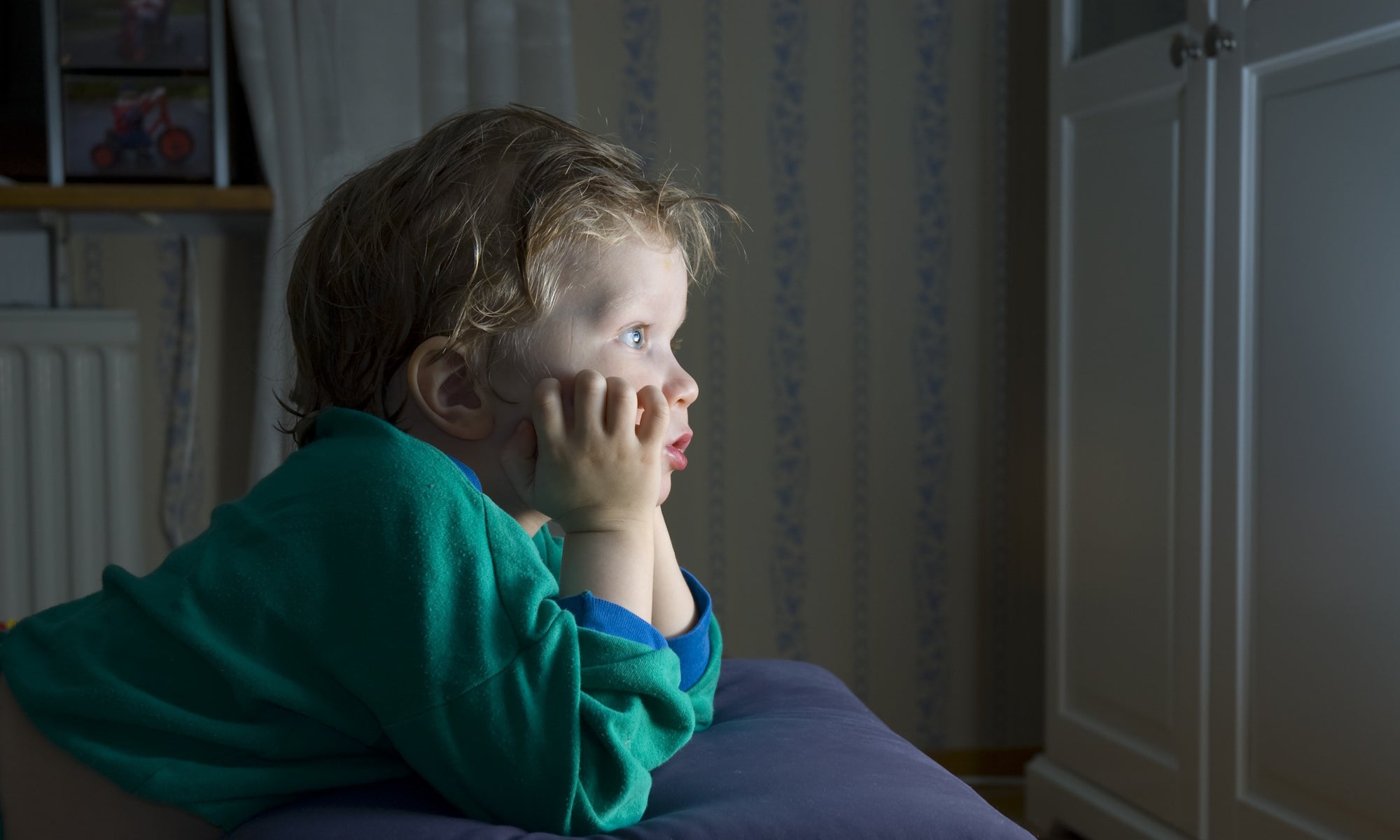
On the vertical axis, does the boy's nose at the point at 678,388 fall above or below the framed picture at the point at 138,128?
below

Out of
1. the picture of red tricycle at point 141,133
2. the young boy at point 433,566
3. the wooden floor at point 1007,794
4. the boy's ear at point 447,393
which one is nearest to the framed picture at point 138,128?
the picture of red tricycle at point 141,133

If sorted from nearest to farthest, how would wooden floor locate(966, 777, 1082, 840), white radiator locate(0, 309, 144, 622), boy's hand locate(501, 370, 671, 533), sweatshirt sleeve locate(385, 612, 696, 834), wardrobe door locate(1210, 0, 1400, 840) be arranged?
sweatshirt sleeve locate(385, 612, 696, 834), boy's hand locate(501, 370, 671, 533), wardrobe door locate(1210, 0, 1400, 840), white radiator locate(0, 309, 144, 622), wooden floor locate(966, 777, 1082, 840)

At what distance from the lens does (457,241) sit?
78 cm

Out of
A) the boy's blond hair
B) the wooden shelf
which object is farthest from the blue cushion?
the wooden shelf

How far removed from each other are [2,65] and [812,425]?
1486 millimetres

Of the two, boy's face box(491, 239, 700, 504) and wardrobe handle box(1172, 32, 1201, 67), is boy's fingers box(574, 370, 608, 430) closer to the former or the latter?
boy's face box(491, 239, 700, 504)

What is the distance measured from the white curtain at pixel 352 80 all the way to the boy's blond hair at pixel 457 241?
40.2 inches

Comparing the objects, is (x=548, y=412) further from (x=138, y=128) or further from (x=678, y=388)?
(x=138, y=128)

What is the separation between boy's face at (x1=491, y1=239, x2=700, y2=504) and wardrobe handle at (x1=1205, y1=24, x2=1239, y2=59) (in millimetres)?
1000

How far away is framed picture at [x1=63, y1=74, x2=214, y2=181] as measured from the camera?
1.86 m

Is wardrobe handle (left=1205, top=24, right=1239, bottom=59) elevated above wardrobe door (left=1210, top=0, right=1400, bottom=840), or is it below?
above

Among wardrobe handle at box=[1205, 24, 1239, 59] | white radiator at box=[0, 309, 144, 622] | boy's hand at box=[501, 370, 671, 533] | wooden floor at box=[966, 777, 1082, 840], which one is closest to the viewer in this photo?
boy's hand at box=[501, 370, 671, 533]

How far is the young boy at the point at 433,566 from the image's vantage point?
0.65 m

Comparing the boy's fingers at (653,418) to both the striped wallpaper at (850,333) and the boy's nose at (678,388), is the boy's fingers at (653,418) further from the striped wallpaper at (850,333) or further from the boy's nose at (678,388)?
the striped wallpaper at (850,333)
